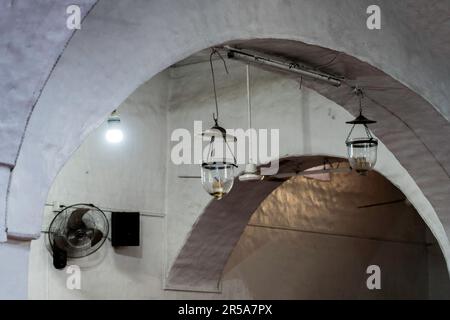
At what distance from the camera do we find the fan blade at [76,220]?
8.62 meters

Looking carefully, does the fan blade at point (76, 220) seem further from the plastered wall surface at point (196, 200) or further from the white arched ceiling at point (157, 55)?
the white arched ceiling at point (157, 55)

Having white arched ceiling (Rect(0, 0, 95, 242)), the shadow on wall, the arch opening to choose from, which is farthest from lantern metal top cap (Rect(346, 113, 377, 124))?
the shadow on wall

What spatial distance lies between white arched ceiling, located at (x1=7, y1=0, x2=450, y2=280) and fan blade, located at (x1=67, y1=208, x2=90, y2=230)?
3762 mm

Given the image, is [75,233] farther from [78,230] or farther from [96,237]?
[96,237]

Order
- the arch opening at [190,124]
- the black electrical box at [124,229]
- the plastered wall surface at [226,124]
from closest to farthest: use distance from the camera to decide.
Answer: the plastered wall surface at [226,124] < the arch opening at [190,124] < the black electrical box at [124,229]

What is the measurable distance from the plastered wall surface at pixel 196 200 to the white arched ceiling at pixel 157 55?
2.56 meters

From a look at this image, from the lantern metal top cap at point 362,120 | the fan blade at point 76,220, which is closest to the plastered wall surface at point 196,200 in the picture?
the fan blade at point 76,220

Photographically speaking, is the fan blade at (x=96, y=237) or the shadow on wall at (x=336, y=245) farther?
the shadow on wall at (x=336, y=245)

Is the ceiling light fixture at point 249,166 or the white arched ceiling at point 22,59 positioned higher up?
the ceiling light fixture at point 249,166

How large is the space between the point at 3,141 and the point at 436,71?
11.9ft

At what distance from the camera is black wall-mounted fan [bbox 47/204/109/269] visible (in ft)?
28.1

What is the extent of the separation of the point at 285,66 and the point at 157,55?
1958mm
